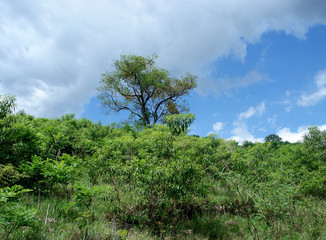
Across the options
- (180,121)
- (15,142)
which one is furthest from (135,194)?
(15,142)

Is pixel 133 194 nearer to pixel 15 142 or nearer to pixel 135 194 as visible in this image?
pixel 135 194

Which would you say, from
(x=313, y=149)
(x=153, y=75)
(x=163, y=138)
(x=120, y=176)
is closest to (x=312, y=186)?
(x=313, y=149)

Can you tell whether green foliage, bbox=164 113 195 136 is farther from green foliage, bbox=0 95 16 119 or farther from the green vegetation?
green foliage, bbox=0 95 16 119

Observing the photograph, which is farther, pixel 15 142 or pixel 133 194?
pixel 15 142

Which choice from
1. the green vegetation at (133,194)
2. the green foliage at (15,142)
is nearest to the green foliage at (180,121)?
the green vegetation at (133,194)

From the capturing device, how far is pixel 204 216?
314 inches

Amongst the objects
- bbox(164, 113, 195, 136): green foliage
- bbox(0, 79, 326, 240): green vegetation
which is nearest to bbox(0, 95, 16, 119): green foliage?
bbox(0, 79, 326, 240): green vegetation

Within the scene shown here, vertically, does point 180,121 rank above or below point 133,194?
above

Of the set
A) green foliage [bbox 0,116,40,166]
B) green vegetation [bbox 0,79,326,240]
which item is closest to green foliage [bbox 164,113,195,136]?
green vegetation [bbox 0,79,326,240]

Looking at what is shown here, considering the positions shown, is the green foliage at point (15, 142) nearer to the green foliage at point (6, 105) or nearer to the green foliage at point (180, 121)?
the green foliage at point (6, 105)

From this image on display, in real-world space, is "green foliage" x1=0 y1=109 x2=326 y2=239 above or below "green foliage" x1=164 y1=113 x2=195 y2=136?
below

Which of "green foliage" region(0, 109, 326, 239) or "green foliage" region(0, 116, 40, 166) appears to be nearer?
"green foliage" region(0, 109, 326, 239)

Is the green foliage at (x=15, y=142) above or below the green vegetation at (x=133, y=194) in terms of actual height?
above

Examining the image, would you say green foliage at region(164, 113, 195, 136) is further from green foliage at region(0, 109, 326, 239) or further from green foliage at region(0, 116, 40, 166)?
green foliage at region(0, 116, 40, 166)
